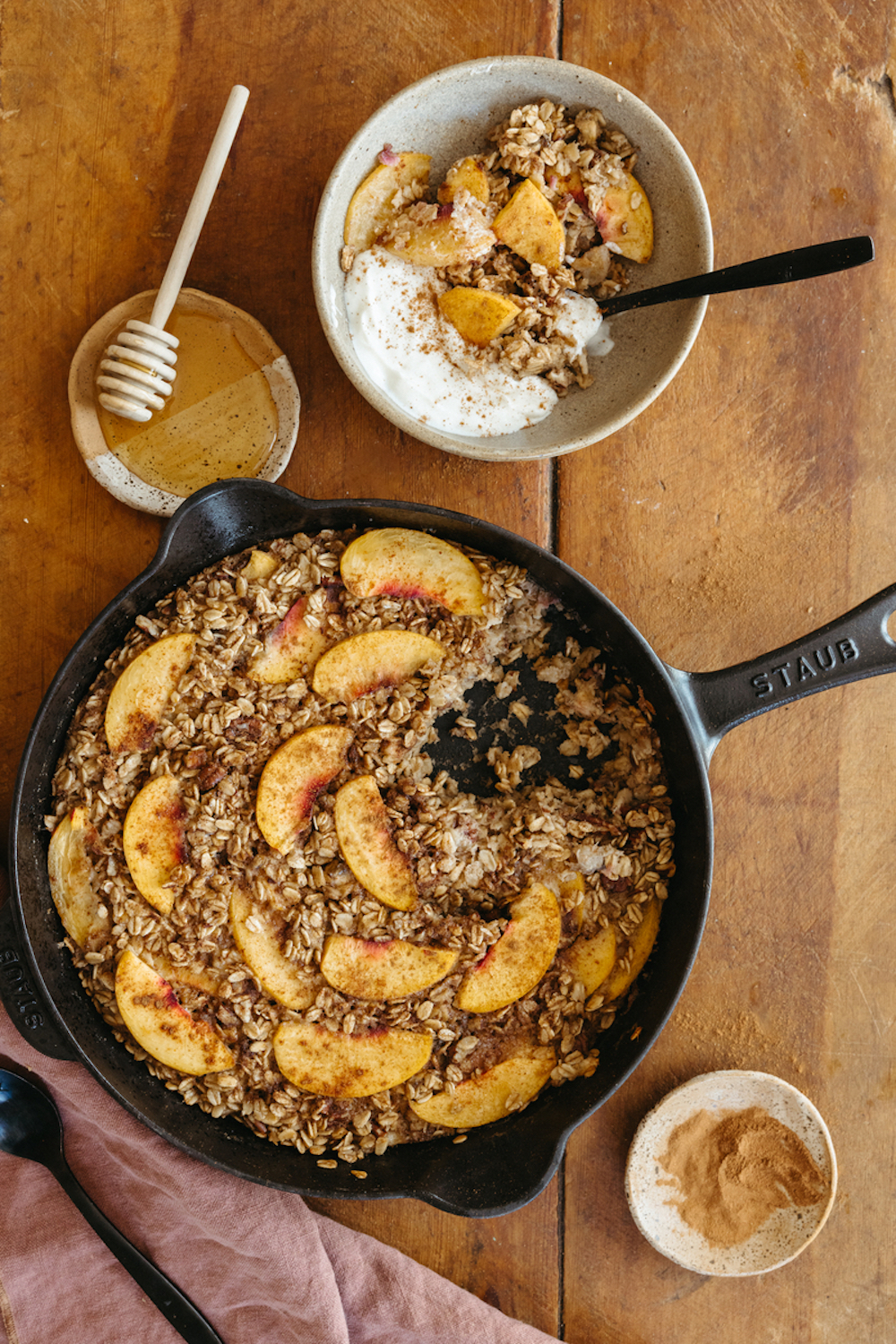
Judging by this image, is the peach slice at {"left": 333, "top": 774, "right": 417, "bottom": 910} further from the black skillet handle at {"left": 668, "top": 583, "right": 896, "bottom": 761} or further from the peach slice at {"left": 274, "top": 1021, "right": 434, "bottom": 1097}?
the black skillet handle at {"left": 668, "top": 583, "right": 896, "bottom": 761}

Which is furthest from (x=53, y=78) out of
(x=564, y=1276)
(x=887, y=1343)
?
(x=887, y=1343)

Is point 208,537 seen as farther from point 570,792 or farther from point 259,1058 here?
point 259,1058

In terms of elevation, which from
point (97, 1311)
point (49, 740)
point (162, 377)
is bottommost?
point (97, 1311)

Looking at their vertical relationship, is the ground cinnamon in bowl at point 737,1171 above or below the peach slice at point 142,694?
below

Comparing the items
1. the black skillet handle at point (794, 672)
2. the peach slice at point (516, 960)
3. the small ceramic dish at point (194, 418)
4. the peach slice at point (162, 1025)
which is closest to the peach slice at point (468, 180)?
the small ceramic dish at point (194, 418)

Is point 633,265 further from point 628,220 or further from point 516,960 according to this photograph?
point 516,960

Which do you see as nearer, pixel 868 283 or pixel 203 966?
pixel 203 966

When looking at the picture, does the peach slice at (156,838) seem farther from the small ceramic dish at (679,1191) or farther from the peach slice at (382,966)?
the small ceramic dish at (679,1191)
